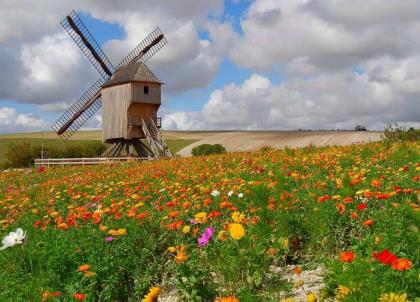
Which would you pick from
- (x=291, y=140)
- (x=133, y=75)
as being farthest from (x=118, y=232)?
(x=291, y=140)

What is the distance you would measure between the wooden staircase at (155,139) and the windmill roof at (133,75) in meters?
2.76

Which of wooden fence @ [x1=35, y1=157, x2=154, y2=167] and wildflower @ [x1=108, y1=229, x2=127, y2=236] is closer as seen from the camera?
wildflower @ [x1=108, y1=229, x2=127, y2=236]

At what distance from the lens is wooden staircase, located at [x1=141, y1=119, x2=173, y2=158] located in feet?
108

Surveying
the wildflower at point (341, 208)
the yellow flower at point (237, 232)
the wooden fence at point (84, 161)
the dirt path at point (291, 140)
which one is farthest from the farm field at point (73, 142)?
the yellow flower at point (237, 232)

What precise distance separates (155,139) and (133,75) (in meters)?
4.44

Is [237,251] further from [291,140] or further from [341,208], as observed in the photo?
[291,140]

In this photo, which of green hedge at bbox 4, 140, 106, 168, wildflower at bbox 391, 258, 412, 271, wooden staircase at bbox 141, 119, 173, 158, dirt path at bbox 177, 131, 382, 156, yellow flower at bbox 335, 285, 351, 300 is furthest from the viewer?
green hedge at bbox 4, 140, 106, 168

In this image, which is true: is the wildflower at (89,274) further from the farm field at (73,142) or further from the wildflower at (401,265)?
the farm field at (73,142)

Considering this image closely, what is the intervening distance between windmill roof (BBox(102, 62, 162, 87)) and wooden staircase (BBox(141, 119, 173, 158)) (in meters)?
2.76

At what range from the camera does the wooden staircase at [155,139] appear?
3288cm

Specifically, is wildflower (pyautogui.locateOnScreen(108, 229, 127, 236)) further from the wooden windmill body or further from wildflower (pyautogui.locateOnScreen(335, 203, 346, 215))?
the wooden windmill body

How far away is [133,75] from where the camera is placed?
33844 millimetres

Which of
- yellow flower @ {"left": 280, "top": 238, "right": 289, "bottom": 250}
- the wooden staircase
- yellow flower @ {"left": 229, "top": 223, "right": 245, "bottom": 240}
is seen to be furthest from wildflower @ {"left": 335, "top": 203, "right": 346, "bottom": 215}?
the wooden staircase

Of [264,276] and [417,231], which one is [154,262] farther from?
[417,231]
